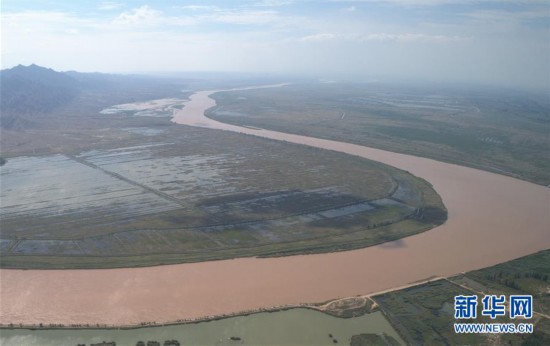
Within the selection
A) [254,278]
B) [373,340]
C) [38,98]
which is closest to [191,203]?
[254,278]

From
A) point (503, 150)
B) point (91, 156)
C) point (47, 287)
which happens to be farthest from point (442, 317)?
point (503, 150)

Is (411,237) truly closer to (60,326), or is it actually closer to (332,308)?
(332,308)

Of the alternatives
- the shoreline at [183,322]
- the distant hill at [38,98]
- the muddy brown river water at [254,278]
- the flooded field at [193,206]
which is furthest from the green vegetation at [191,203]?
the distant hill at [38,98]

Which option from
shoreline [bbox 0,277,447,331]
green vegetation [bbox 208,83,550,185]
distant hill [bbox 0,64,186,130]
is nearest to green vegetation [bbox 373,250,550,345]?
shoreline [bbox 0,277,447,331]

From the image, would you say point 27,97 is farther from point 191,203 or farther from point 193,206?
point 193,206

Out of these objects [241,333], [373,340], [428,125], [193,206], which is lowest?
[373,340]

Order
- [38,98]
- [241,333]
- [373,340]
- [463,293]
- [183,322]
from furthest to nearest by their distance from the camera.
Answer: [38,98], [463,293], [183,322], [241,333], [373,340]
